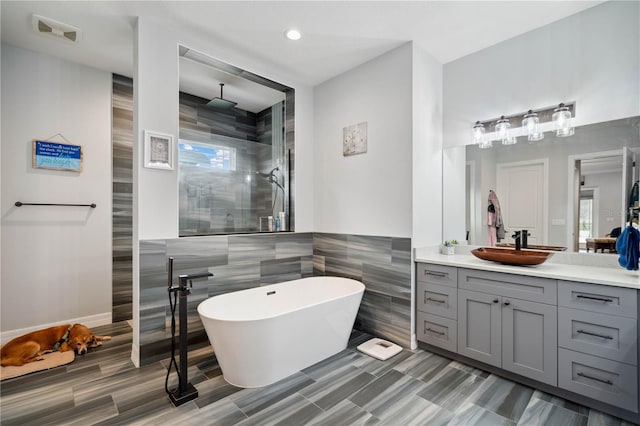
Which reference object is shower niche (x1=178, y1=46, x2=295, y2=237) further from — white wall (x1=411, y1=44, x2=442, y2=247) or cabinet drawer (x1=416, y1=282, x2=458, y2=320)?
cabinet drawer (x1=416, y1=282, x2=458, y2=320)

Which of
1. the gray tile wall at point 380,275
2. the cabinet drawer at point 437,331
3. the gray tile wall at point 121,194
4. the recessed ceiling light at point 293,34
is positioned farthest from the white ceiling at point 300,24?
the cabinet drawer at point 437,331

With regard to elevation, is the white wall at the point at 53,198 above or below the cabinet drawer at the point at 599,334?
above

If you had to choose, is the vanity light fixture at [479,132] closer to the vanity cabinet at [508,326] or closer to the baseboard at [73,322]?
the vanity cabinet at [508,326]

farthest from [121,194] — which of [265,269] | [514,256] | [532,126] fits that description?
[532,126]

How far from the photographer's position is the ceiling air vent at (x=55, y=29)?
2434mm

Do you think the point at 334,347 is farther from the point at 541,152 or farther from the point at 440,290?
the point at 541,152

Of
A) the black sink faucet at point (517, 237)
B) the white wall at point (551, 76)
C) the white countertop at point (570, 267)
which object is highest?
the white wall at point (551, 76)

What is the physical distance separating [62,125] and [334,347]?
3.46 metres

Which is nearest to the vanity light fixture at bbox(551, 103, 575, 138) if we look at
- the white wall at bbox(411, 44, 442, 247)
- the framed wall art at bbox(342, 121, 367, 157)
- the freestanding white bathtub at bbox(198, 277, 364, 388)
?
the white wall at bbox(411, 44, 442, 247)

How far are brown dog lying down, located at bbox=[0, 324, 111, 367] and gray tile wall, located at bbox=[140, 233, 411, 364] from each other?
2.31 ft

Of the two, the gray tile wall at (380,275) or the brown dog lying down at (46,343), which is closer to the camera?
the brown dog lying down at (46,343)

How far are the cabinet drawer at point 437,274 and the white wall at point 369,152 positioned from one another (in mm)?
345

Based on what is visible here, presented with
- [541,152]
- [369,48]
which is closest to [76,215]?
[369,48]

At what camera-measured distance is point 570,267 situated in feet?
7.58
